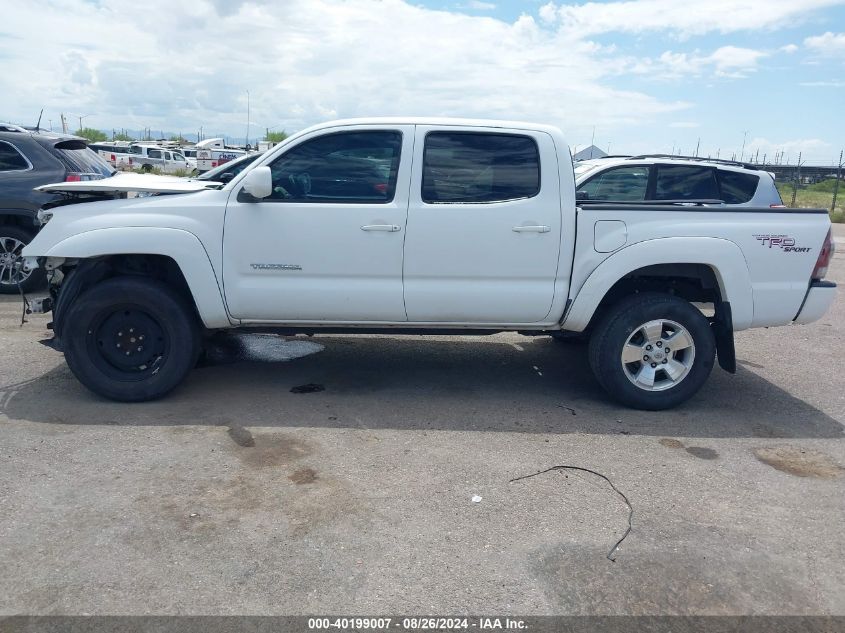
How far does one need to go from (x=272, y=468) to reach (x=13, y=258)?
235 inches

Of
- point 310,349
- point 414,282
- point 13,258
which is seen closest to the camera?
point 414,282

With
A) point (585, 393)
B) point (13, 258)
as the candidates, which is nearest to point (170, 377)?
point (585, 393)

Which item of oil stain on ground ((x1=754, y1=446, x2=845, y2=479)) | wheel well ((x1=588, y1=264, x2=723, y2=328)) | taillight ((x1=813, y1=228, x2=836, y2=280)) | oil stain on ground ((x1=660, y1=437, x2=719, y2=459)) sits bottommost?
oil stain on ground ((x1=660, y1=437, x2=719, y2=459))

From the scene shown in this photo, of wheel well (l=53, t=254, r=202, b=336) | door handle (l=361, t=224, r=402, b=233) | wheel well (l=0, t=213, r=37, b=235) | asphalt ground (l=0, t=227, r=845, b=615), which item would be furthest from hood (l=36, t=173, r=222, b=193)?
wheel well (l=0, t=213, r=37, b=235)

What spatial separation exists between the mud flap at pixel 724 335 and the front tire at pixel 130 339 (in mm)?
3834

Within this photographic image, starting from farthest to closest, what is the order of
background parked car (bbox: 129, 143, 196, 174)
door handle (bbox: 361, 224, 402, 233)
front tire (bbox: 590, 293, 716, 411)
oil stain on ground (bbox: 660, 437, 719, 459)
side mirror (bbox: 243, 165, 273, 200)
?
1. background parked car (bbox: 129, 143, 196, 174)
2. front tire (bbox: 590, 293, 716, 411)
3. door handle (bbox: 361, 224, 402, 233)
4. side mirror (bbox: 243, 165, 273, 200)
5. oil stain on ground (bbox: 660, 437, 719, 459)

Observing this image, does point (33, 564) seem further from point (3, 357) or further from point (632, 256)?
point (632, 256)

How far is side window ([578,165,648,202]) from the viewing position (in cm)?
930

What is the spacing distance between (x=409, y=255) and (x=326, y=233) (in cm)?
60

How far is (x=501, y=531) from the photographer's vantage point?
3732 millimetres

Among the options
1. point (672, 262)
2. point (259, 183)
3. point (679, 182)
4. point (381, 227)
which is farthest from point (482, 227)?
point (679, 182)

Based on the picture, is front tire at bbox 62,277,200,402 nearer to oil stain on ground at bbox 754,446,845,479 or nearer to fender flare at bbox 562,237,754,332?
fender flare at bbox 562,237,754,332

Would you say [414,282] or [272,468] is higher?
[414,282]

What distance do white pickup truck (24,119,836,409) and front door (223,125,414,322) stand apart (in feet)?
0.04
